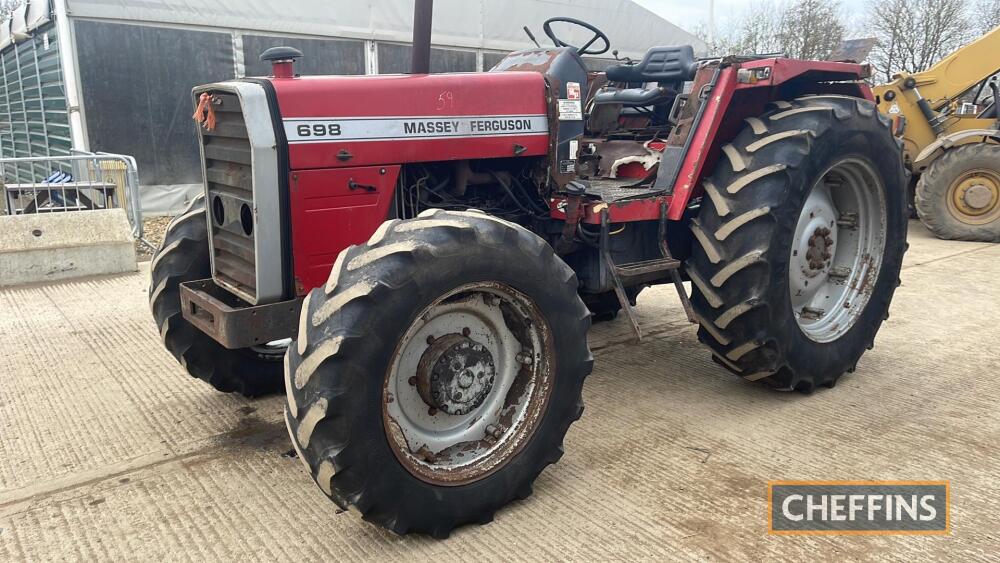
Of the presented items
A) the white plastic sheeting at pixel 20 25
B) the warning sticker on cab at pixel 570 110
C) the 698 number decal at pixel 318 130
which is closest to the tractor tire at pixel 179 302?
the 698 number decal at pixel 318 130

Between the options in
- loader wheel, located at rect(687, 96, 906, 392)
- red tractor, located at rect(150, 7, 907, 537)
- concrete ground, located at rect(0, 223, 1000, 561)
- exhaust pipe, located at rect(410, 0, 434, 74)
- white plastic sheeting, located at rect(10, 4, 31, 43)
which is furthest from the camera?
white plastic sheeting, located at rect(10, 4, 31, 43)

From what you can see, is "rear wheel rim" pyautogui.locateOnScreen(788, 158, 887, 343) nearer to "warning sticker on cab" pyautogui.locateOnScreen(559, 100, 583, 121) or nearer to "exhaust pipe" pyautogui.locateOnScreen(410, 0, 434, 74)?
"warning sticker on cab" pyautogui.locateOnScreen(559, 100, 583, 121)

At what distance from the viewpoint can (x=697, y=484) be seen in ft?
9.96

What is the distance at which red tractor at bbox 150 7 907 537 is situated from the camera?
2.48 metres

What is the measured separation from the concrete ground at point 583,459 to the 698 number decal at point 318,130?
1.41 m

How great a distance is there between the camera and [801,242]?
403cm

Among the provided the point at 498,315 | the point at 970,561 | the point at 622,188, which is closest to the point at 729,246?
the point at 622,188

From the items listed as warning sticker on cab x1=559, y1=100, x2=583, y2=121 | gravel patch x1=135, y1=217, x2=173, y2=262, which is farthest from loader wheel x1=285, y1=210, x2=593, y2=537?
gravel patch x1=135, y1=217, x2=173, y2=262

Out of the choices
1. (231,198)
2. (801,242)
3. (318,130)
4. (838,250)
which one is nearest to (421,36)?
(318,130)

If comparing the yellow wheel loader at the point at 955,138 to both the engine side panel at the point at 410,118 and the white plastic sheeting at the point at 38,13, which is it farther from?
the white plastic sheeting at the point at 38,13

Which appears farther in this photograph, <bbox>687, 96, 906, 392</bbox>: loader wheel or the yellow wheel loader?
the yellow wheel loader

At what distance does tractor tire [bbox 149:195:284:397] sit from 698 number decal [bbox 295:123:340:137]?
1047 mm

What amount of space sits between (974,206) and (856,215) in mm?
5414

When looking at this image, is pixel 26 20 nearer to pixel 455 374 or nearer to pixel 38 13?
pixel 38 13
